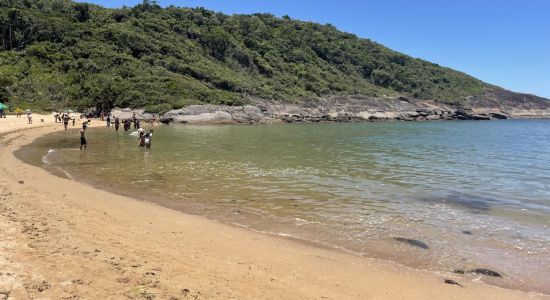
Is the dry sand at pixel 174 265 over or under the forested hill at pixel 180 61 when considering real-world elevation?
under

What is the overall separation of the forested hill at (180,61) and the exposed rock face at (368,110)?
4635 millimetres

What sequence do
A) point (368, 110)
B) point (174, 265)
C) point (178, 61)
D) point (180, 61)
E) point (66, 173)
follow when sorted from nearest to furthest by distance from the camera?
point (174, 265) < point (66, 173) < point (178, 61) < point (180, 61) < point (368, 110)

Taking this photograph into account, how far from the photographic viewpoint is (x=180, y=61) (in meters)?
102

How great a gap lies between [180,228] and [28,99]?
73693 millimetres

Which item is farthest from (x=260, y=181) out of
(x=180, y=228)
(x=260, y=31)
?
(x=260, y=31)

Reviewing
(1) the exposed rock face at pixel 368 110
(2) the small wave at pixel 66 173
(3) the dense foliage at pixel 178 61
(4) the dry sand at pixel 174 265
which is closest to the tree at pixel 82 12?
(3) the dense foliage at pixel 178 61

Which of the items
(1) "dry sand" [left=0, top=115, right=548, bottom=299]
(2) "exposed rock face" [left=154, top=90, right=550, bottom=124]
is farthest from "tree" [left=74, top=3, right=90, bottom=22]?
(1) "dry sand" [left=0, top=115, right=548, bottom=299]

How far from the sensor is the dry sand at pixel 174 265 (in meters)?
6.38

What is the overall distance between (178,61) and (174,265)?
9952 cm

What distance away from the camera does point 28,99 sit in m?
71.4

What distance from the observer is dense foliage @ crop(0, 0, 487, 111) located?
79.6 meters

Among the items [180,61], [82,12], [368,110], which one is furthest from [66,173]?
[82,12]

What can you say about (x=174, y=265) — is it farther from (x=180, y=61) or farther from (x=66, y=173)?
(x=180, y=61)

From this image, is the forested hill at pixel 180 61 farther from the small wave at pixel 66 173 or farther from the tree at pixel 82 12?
the small wave at pixel 66 173
